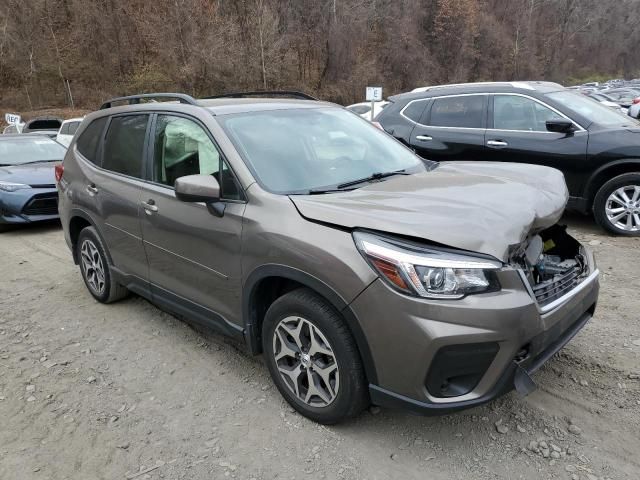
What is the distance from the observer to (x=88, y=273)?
4660mm

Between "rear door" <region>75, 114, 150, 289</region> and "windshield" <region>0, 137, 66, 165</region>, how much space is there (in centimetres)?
513

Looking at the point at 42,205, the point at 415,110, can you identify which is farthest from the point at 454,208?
the point at 42,205

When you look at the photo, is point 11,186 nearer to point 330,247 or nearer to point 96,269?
point 96,269

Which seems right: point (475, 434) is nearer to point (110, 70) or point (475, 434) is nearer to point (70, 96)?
point (70, 96)

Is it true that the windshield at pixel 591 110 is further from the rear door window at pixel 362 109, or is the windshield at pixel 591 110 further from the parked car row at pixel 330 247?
the rear door window at pixel 362 109

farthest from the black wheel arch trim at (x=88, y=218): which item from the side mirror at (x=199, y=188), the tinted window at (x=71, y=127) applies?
Answer: the tinted window at (x=71, y=127)

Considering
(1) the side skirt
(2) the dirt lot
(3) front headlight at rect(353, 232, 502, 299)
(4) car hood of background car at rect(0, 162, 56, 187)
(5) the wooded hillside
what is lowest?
(2) the dirt lot

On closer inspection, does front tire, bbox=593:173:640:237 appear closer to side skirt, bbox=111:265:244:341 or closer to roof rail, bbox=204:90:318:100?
roof rail, bbox=204:90:318:100

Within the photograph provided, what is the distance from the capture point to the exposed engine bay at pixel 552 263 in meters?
2.52

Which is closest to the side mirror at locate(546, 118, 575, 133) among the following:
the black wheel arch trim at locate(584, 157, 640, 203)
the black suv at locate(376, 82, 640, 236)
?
the black suv at locate(376, 82, 640, 236)

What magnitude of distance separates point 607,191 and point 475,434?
4.13 meters

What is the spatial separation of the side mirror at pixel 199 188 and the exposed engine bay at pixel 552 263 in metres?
1.61

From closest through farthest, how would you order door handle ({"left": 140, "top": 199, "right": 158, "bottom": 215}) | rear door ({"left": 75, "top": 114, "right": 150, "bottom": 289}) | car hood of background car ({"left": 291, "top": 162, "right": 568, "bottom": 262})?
1. car hood of background car ({"left": 291, "top": 162, "right": 568, "bottom": 262})
2. door handle ({"left": 140, "top": 199, "right": 158, "bottom": 215})
3. rear door ({"left": 75, "top": 114, "right": 150, "bottom": 289})

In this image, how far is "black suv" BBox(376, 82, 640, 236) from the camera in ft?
18.5
